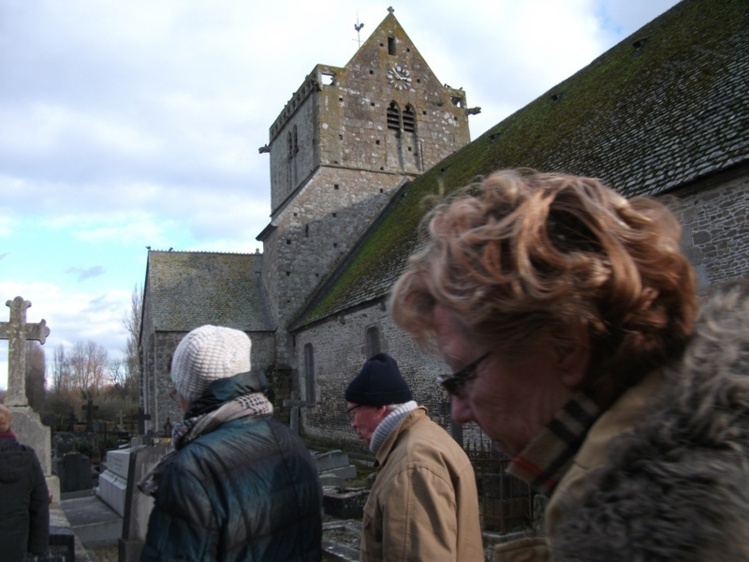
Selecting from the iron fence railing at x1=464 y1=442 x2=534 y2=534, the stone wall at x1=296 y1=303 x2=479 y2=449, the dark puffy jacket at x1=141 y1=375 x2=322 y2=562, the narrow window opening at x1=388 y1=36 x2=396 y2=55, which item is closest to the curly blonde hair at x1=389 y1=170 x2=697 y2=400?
the dark puffy jacket at x1=141 y1=375 x2=322 y2=562

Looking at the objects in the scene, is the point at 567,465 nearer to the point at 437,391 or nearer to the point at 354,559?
the point at 354,559

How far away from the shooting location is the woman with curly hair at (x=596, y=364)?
827 millimetres

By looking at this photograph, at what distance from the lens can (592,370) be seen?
109 centimetres

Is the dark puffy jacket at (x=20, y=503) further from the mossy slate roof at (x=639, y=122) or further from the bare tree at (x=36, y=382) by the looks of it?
the bare tree at (x=36, y=382)

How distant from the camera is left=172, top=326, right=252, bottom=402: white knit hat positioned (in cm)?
242

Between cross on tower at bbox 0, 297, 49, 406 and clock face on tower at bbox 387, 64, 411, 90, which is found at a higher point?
clock face on tower at bbox 387, 64, 411, 90

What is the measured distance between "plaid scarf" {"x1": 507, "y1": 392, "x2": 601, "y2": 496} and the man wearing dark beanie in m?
1.43

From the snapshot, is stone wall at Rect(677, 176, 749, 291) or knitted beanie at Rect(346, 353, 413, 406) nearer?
knitted beanie at Rect(346, 353, 413, 406)

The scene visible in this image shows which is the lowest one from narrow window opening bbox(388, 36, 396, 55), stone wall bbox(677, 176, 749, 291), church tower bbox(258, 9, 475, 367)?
stone wall bbox(677, 176, 749, 291)

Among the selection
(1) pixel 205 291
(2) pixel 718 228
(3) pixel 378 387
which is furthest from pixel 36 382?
(3) pixel 378 387

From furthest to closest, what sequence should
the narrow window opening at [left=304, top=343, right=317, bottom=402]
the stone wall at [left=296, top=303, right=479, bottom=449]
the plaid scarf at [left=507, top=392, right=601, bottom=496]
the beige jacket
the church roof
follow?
the church roof → the narrow window opening at [left=304, top=343, right=317, bottom=402] → the stone wall at [left=296, top=303, right=479, bottom=449] → the beige jacket → the plaid scarf at [left=507, top=392, right=601, bottom=496]

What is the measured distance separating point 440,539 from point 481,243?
1.63 metres

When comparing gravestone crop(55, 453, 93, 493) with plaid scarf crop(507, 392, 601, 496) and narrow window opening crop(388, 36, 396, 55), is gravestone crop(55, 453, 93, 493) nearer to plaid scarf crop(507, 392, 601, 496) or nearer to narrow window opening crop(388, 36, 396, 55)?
plaid scarf crop(507, 392, 601, 496)

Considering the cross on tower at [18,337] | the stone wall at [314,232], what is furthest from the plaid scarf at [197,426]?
the stone wall at [314,232]
